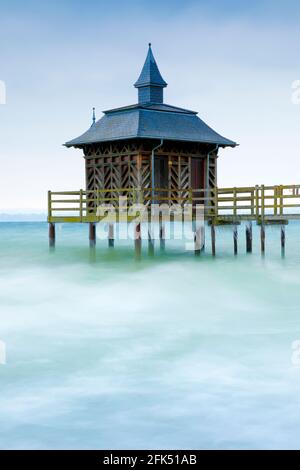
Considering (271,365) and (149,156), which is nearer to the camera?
(271,365)

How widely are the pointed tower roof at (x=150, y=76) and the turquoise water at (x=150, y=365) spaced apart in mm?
13111

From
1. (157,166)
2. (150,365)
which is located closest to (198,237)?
(157,166)

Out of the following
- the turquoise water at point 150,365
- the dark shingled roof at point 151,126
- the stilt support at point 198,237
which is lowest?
the turquoise water at point 150,365

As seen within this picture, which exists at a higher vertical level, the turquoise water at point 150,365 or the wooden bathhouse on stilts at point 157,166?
the wooden bathhouse on stilts at point 157,166

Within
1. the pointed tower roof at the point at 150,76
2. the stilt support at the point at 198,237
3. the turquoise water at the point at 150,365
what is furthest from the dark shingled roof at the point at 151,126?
the turquoise water at the point at 150,365

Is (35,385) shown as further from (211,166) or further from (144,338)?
(211,166)

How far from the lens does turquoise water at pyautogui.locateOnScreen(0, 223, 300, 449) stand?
10.0 m

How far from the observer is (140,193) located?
29.1 meters

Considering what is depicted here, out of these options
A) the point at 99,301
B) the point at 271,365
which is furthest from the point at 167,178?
the point at 271,365

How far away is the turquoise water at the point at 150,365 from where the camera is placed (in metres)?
10.0

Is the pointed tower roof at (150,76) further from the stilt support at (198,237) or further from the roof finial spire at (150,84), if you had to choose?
the stilt support at (198,237)

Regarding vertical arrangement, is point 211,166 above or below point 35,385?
above
